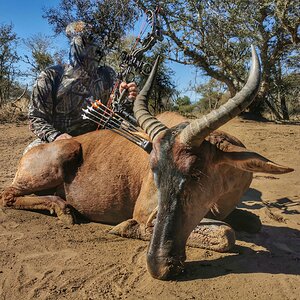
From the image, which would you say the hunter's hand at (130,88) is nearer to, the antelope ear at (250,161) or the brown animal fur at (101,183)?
the brown animal fur at (101,183)

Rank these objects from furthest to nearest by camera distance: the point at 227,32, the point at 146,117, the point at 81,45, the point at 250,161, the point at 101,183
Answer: the point at 227,32
the point at 81,45
the point at 101,183
the point at 146,117
the point at 250,161

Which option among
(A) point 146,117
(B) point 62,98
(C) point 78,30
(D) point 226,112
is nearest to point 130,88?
(B) point 62,98

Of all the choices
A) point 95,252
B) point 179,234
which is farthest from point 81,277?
point 179,234

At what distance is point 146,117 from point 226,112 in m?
1.09

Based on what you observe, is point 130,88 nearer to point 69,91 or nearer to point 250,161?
point 69,91

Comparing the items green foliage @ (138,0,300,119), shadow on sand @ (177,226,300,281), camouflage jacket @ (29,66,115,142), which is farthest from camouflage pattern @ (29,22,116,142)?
green foliage @ (138,0,300,119)

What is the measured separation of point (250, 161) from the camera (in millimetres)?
3420

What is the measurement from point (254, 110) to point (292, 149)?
7.06 metres

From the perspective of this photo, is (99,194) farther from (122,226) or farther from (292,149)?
(292,149)

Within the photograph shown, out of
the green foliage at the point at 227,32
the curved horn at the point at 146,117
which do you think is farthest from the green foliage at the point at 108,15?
the curved horn at the point at 146,117

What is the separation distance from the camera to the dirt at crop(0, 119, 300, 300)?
10.5ft

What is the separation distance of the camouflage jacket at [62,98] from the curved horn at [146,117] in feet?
6.68

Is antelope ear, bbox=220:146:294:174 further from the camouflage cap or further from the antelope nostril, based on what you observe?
the camouflage cap

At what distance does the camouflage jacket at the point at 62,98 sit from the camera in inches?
244
